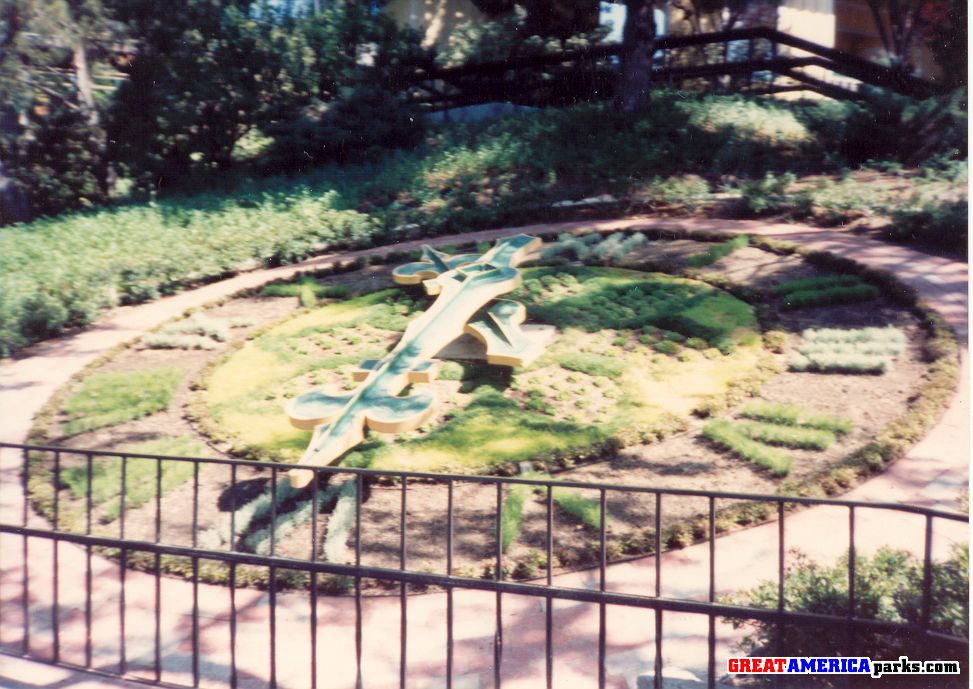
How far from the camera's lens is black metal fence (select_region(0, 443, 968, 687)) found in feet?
9.99

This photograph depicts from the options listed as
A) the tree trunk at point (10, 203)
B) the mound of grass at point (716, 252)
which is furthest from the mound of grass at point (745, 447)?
the tree trunk at point (10, 203)

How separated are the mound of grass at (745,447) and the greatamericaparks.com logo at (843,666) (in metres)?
1.99

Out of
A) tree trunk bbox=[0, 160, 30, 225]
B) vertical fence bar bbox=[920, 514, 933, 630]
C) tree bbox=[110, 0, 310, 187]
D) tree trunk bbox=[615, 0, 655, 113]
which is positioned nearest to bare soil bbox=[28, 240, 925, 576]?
vertical fence bar bbox=[920, 514, 933, 630]

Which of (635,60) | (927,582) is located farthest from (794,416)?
(635,60)

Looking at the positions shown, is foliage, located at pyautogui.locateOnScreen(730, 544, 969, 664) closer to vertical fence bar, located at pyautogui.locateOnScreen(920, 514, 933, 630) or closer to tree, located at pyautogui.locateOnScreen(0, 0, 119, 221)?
vertical fence bar, located at pyautogui.locateOnScreen(920, 514, 933, 630)

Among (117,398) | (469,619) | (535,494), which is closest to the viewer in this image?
(469,619)

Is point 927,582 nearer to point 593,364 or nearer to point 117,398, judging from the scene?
point 593,364

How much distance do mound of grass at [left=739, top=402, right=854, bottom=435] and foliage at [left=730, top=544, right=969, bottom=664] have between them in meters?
2.06

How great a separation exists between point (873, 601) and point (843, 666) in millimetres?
248

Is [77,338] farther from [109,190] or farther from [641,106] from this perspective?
[641,106]

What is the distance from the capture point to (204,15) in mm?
13219

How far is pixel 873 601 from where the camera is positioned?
3094mm

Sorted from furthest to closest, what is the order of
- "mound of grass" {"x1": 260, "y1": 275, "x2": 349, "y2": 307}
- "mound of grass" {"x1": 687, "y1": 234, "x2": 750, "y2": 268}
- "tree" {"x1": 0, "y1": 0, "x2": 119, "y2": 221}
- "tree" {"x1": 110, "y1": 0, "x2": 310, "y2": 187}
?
"tree" {"x1": 110, "y1": 0, "x2": 310, "y2": 187}, "tree" {"x1": 0, "y1": 0, "x2": 119, "y2": 221}, "mound of grass" {"x1": 260, "y1": 275, "x2": 349, "y2": 307}, "mound of grass" {"x1": 687, "y1": 234, "x2": 750, "y2": 268}

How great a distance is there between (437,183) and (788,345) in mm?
6191
